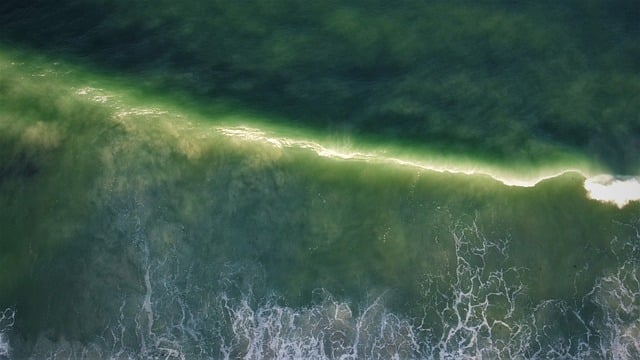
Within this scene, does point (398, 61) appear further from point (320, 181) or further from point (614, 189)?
point (614, 189)

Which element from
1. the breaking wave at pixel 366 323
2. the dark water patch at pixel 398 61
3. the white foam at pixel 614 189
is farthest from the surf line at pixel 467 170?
the breaking wave at pixel 366 323

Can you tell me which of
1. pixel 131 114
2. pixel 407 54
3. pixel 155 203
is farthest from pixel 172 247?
pixel 407 54

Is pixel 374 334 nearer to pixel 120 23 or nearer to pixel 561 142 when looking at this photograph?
pixel 561 142

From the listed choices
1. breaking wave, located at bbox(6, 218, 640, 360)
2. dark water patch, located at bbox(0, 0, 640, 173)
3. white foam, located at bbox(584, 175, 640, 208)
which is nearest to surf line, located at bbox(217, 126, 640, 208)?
white foam, located at bbox(584, 175, 640, 208)

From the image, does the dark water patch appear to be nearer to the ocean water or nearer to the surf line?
the ocean water

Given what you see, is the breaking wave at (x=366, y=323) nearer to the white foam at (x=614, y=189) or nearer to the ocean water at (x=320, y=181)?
the ocean water at (x=320, y=181)
